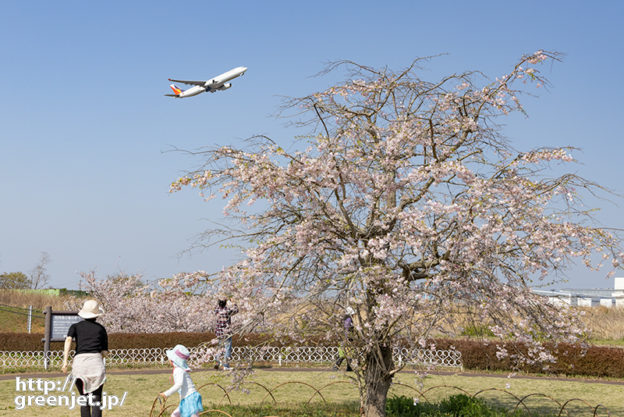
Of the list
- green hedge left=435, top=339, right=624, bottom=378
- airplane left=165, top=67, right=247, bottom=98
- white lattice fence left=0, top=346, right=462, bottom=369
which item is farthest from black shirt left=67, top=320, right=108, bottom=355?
airplane left=165, top=67, right=247, bottom=98

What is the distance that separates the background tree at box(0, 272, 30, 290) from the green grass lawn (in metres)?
63.5

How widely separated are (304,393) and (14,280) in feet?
236

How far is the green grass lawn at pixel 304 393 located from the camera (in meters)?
12.2

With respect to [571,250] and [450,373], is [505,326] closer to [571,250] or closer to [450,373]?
[571,250]

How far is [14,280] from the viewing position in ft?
252

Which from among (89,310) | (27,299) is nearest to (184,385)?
(89,310)

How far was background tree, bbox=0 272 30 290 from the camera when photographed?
2928 inches

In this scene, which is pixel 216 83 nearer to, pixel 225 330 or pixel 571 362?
pixel 571 362

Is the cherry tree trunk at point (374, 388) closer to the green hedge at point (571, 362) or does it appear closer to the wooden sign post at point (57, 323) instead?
the green hedge at point (571, 362)

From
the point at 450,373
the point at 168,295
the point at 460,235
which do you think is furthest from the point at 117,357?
the point at 460,235

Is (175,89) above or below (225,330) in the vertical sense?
above

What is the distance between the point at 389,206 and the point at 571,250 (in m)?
2.87

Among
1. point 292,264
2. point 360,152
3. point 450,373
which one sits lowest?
point 450,373

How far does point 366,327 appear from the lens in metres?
9.79
